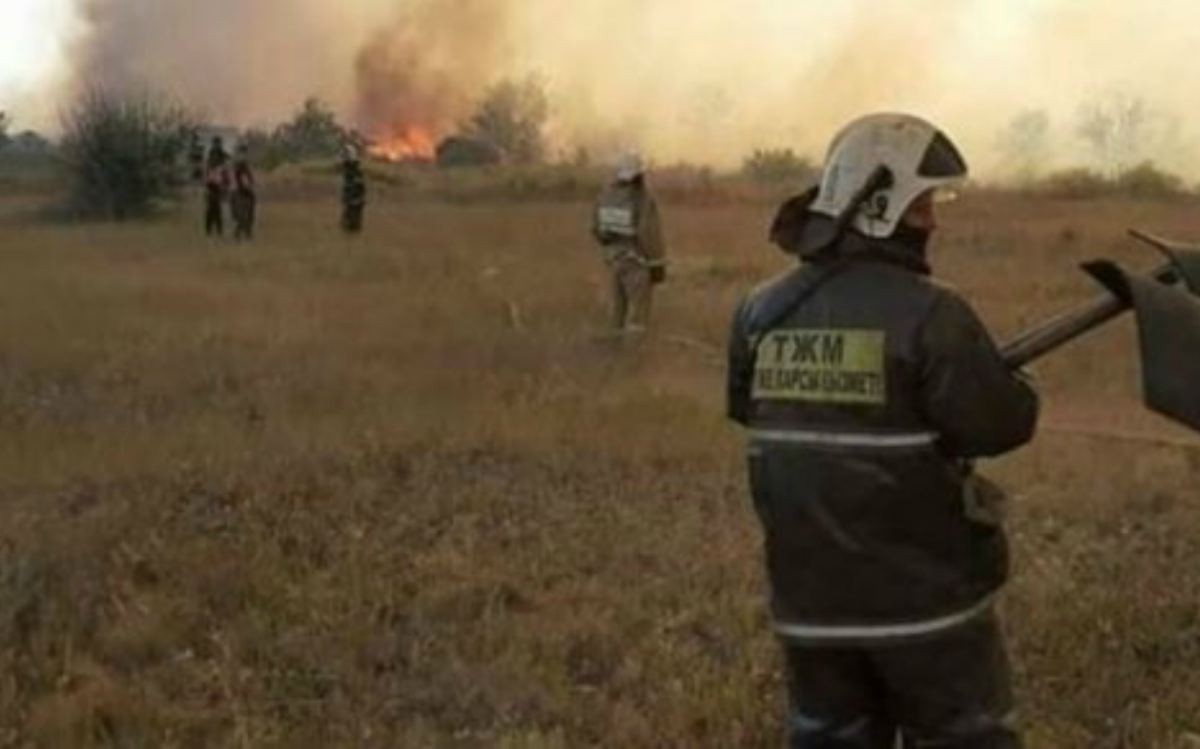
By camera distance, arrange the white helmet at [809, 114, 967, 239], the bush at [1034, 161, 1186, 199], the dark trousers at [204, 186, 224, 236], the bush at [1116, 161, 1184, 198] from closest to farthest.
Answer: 1. the white helmet at [809, 114, 967, 239]
2. the dark trousers at [204, 186, 224, 236]
3. the bush at [1116, 161, 1184, 198]
4. the bush at [1034, 161, 1186, 199]

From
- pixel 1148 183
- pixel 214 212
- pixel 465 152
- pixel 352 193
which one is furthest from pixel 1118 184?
pixel 465 152

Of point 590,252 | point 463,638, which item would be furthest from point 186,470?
point 590,252

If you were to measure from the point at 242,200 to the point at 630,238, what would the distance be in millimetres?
15881

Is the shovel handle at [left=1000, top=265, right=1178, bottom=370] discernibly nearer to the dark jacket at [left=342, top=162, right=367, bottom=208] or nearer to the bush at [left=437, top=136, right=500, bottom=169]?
the dark jacket at [left=342, top=162, right=367, bottom=208]

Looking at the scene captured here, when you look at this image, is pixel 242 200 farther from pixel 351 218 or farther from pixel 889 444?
pixel 889 444

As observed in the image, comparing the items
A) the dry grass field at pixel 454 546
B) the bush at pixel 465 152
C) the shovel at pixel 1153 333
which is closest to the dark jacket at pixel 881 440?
the shovel at pixel 1153 333

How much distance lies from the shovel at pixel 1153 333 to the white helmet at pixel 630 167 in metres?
10.6

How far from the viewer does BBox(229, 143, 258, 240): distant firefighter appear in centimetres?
2859

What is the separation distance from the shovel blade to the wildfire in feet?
181

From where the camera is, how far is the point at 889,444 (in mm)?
3326

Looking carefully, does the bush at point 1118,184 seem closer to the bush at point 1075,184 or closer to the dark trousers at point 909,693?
the bush at point 1075,184

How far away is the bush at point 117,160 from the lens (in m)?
36.7

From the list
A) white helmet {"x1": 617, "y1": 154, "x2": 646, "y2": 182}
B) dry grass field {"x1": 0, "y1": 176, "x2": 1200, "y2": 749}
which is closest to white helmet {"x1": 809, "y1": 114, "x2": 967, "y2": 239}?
dry grass field {"x1": 0, "y1": 176, "x2": 1200, "y2": 749}

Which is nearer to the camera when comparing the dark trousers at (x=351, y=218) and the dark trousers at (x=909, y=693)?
the dark trousers at (x=909, y=693)
